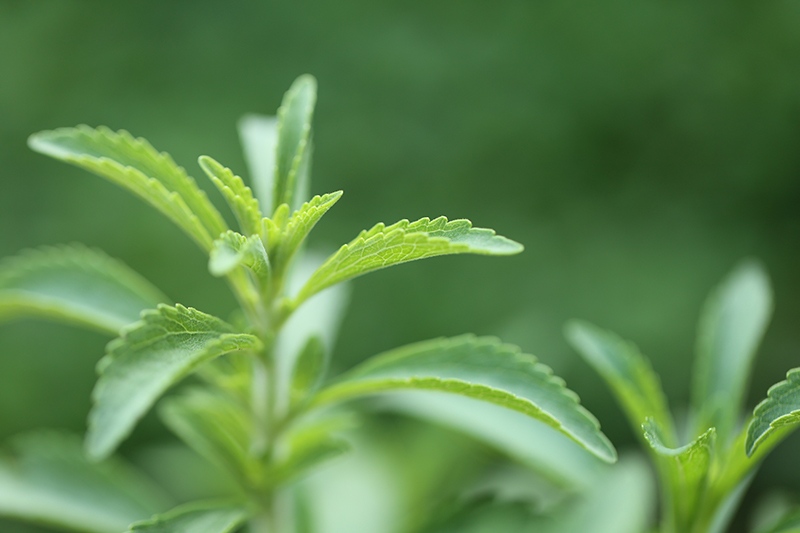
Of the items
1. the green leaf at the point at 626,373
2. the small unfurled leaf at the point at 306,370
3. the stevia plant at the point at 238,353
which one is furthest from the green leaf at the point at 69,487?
the green leaf at the point at 626,373

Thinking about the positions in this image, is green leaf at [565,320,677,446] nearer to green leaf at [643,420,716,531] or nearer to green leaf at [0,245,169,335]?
green leaf at [643,420,716,531]

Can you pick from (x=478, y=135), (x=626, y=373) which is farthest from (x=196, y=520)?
(x=478, y=135)

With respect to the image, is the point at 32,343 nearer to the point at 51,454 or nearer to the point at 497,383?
the point at 51,454

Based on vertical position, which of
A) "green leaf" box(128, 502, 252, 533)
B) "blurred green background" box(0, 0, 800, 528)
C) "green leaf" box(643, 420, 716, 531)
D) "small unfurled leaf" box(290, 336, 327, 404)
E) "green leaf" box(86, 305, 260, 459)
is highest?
"blurred green background" box(0, 0, 800, 528)

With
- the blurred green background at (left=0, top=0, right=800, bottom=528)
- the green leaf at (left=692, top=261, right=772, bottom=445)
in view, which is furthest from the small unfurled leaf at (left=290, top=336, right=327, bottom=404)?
the blurred green background at (left=0, top=0, right=800, bottom=528)

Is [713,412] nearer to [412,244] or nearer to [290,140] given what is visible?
[412,244]

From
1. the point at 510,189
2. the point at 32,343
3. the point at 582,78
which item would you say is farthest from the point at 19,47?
the point at 582,78

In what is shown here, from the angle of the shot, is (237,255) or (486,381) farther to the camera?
(486,381)
